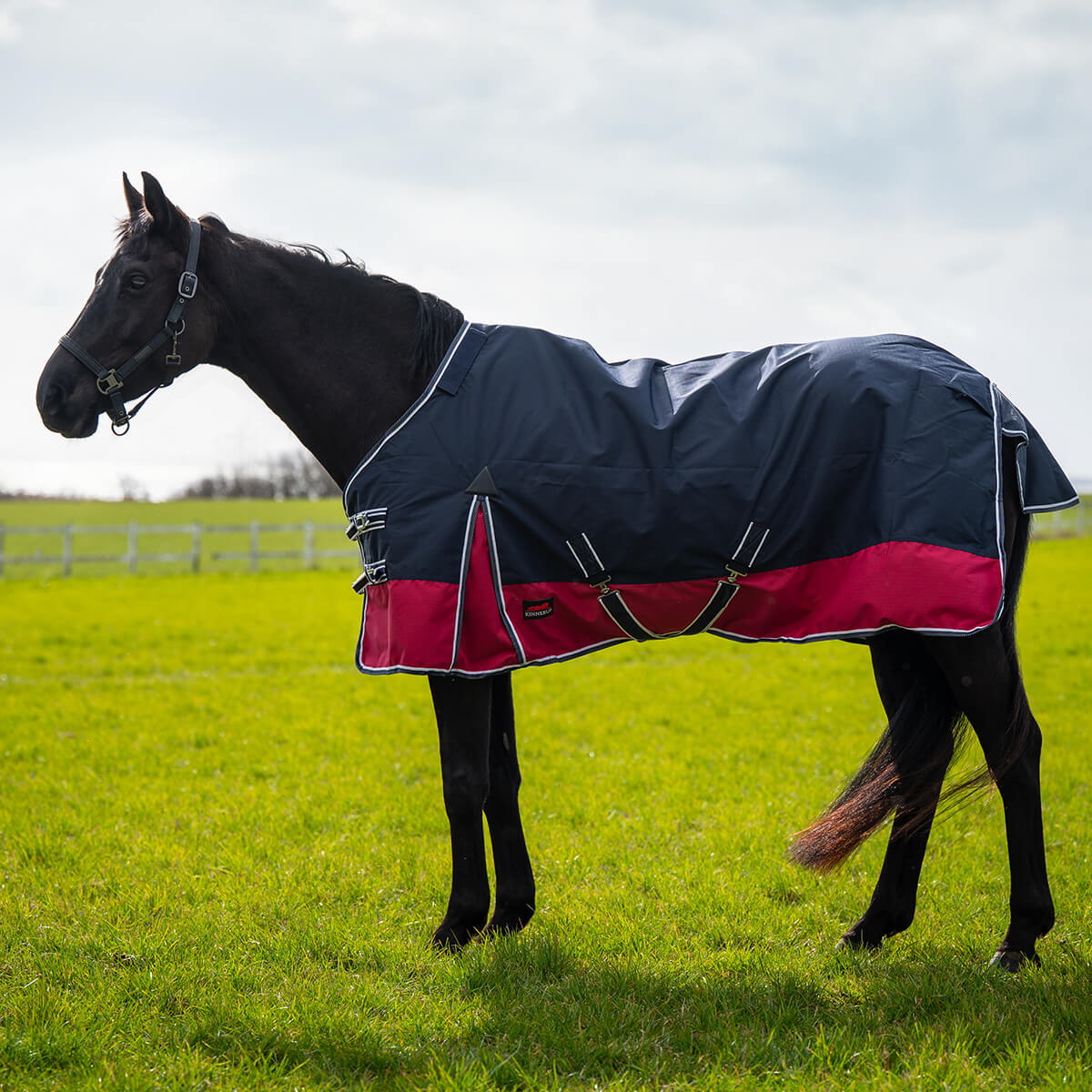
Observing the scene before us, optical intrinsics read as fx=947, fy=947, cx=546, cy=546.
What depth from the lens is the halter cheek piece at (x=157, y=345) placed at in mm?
3520

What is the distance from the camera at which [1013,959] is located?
11.1 feet

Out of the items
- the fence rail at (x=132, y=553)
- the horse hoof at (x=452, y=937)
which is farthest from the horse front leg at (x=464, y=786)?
the fence rail at (x=132, y=553)

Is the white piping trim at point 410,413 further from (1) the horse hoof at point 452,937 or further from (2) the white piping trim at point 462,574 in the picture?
(1) the horse hoof at point 452,937

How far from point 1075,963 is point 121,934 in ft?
11.6

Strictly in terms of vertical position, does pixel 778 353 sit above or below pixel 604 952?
above

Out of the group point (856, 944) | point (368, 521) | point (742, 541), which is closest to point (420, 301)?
point (368, 521)

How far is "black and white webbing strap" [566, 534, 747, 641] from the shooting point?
3428 mm

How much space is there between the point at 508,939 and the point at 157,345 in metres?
2.60

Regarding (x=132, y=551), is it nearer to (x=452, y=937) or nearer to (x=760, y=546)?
(x=452, y=937)

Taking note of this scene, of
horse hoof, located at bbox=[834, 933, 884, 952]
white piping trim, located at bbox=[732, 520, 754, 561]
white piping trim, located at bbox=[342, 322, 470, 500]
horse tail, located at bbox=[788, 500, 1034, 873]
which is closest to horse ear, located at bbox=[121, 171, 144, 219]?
white piping trim, located at bbox=[342, 322, 470, 500]

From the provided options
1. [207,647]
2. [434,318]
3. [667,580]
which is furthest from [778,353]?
[207,647]

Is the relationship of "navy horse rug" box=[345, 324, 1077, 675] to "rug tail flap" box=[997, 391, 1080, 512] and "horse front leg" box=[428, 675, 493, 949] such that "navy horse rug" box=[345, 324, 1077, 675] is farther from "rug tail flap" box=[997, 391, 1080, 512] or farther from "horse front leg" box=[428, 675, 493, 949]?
"horse front leg" box=[428, 675, 493, 949]

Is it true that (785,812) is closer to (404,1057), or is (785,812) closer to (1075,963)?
(1075,963)

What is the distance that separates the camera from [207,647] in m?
12.2
